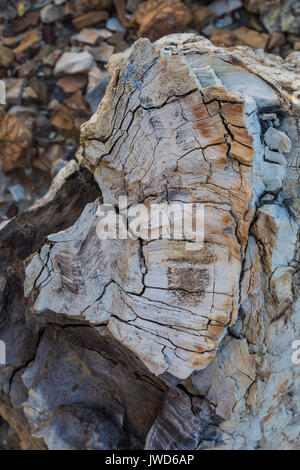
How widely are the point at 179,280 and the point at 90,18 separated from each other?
261cm

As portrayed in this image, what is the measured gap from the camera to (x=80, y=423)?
1571mm

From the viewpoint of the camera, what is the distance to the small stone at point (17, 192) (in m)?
2.89

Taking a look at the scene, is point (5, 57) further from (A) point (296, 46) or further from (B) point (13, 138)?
(A) point (296, 46)

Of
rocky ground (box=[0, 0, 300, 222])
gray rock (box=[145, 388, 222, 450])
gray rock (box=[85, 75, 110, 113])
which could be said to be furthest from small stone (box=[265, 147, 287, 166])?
rocky ground (box=[0, 0, 300, 222])

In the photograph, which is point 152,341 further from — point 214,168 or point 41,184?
point 41,184

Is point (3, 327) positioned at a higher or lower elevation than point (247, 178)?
lower

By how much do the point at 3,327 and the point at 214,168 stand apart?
1142 mm

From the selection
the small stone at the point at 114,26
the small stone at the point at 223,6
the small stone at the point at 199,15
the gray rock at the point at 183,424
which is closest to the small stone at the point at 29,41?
the small stone at the point at 114,26

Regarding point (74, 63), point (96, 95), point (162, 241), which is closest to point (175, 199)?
point (162, 241)

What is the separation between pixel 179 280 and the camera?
1.32 metres

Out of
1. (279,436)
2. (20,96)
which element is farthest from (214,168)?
(20,96)

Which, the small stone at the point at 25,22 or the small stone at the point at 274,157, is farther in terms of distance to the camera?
the small stone at the point at 25,22

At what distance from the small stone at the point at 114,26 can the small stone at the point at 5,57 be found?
2.65 ft

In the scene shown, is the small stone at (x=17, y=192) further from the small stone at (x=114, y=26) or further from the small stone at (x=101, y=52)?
the small stone at (x=114, y=26)
